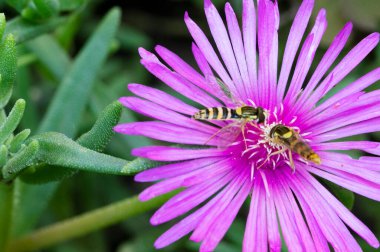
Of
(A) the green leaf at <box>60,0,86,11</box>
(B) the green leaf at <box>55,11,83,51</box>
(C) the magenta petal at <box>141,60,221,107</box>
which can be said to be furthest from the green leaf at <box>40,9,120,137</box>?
(C) the magenta petal at <box>141,60,221,107</box>

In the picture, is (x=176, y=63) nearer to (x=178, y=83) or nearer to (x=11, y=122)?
(x=178, y=83)

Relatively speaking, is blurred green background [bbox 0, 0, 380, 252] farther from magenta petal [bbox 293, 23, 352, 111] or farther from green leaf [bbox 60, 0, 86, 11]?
magenta petal [bbox 293, 23, 352, 111]

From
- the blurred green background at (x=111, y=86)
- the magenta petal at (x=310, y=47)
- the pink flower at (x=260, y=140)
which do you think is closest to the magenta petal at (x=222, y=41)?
the pink flower at (x=260, y=140)

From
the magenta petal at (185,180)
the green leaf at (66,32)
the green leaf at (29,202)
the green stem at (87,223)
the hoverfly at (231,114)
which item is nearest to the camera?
the magenta petal at (185,180)

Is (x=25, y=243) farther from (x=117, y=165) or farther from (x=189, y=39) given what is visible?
(x=189, y=39)

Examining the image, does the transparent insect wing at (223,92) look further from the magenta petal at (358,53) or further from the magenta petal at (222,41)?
the magenta petal at (358,53)
